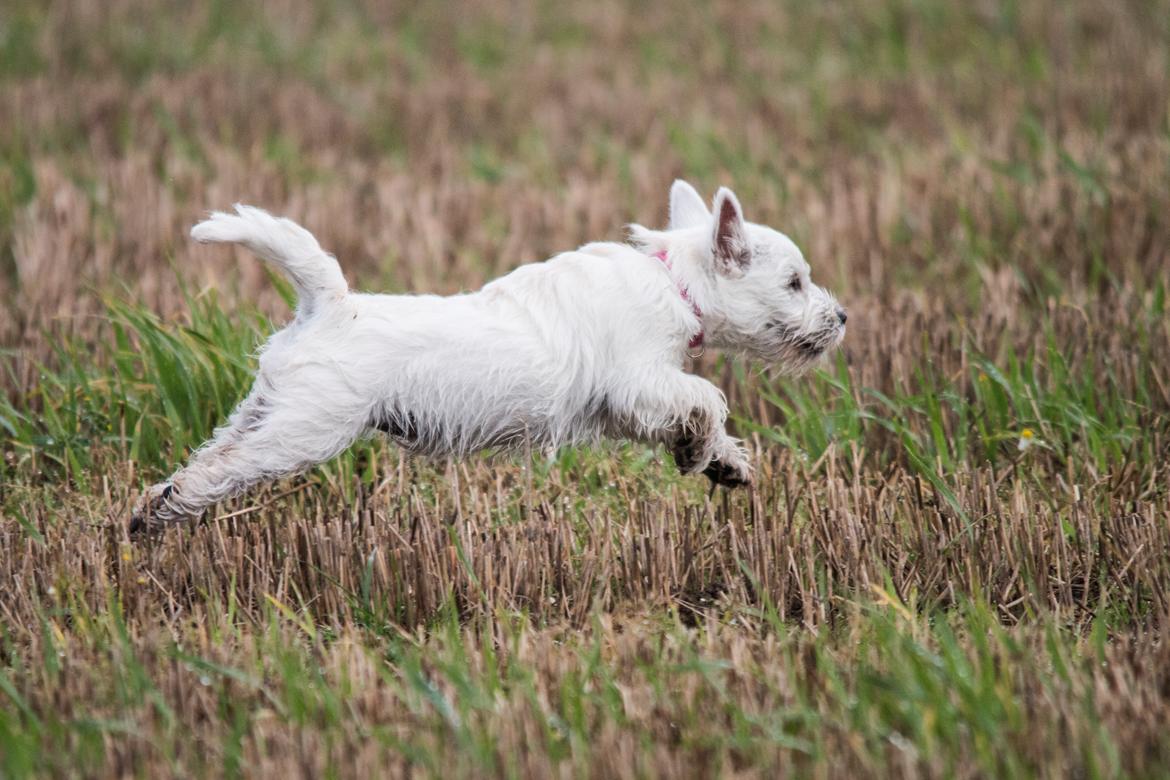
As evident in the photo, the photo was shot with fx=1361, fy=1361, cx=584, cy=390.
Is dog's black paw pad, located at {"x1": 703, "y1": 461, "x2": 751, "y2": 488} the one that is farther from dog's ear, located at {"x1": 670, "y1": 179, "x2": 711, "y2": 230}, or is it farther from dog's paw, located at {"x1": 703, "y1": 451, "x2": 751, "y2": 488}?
dog's ear, located at {"x1": 670, "y1": 179, "x2": 711, "y2": 230}

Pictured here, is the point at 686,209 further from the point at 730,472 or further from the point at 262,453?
the point at 262,453

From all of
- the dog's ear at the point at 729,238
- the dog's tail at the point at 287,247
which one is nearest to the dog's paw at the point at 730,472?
the dog's ear at the point at 729,238

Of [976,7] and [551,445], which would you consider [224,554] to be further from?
[976,7]

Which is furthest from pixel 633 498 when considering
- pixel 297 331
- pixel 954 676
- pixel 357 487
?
pixel 954 676

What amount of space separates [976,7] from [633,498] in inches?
344

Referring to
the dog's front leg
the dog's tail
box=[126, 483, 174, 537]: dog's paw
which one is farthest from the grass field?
the dog's tail

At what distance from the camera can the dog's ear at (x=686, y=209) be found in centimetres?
434

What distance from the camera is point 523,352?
361 centimetres

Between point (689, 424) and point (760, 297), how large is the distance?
0.46 meters

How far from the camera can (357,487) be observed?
4.12 m

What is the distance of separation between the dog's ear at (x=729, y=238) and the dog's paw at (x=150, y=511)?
164cm

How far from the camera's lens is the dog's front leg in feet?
12.2

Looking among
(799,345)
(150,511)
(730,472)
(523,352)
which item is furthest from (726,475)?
(150,511)

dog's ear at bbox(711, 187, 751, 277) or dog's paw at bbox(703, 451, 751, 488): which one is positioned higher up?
dog's ear at bbox(711, 187, 751, 277)
